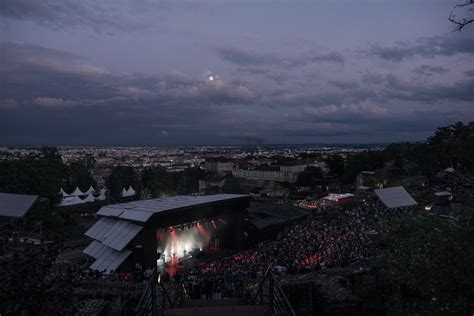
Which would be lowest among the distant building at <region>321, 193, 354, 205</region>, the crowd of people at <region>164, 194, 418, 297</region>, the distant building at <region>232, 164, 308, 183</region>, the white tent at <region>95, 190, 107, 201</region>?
the distant building at <region>232, 164, 308, 183</region>

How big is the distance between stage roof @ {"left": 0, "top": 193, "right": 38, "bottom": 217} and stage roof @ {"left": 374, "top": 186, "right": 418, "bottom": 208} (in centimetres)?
2648

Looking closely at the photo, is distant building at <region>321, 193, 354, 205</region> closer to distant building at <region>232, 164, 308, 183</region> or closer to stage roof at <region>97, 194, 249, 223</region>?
stage roof at <region>97, 194, 249, 223</region>

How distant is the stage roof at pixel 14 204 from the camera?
2714 cm

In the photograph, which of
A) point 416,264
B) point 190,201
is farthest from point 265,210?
point 416,264

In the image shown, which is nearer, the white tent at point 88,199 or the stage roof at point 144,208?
the stage roof at point 144,208

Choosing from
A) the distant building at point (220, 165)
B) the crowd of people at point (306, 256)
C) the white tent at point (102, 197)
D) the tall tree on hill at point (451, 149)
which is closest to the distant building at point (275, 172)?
the distant building at point (220, 165)

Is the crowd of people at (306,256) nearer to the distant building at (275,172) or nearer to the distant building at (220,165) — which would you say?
the distant building at (275,172)

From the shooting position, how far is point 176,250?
2448 centimetres

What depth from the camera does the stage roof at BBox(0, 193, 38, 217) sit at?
27.1 m

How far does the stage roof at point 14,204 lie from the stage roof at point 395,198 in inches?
1042

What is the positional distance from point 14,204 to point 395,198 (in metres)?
28.7

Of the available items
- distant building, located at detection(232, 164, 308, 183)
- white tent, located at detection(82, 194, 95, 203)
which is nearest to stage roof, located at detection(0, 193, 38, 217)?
white tent, located at detection(82, 194, 95, 203)

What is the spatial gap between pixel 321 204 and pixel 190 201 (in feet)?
75.6

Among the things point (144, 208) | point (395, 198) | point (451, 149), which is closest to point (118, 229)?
point (144, 208)
